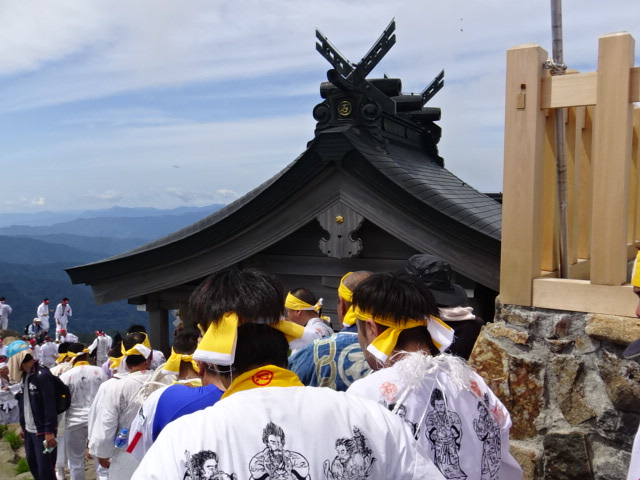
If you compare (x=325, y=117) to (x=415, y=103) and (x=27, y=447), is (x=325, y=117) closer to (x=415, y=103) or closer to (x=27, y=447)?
(x=415, y=103)

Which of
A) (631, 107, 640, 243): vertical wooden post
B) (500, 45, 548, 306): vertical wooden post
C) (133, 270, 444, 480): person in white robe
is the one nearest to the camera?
(133, 270, 444, 480): person in white robe

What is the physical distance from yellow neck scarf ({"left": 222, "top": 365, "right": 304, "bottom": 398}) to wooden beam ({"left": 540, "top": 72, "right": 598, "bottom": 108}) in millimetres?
1759

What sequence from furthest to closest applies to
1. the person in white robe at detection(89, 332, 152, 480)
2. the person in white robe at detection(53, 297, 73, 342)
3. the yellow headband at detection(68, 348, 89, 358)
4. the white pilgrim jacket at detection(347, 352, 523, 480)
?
the person in white robe at detection(53, 297, 73, 342), the yellow headband at detection(68, 348, 89, 358), the person in white robe at detection(89, 332, 152, 480), the white pilgrim jacket at detection(347, 352, 523, 480)

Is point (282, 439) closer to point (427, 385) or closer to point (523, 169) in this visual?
point (427, 385)

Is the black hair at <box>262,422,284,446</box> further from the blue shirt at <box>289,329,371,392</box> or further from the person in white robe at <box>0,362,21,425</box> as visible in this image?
the person in white robe at <box>0,362,21,425</box>

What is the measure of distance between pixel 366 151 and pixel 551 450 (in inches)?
111

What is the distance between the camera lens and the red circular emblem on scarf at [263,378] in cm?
142

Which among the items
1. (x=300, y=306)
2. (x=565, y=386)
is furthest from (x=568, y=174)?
(x=300, y=306)

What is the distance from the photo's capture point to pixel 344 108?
17.0ft

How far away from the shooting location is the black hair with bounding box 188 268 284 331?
5.32 feet

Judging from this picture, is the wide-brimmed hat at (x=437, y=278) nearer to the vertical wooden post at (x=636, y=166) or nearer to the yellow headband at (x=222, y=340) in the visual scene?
the vertical wooden post at (x=636, y=166)

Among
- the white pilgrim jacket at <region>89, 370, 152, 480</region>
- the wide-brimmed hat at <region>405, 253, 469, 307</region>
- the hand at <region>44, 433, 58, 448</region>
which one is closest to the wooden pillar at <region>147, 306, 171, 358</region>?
the hand at <region>44, 433, 58, 448</region>

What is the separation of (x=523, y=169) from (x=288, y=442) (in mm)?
1776

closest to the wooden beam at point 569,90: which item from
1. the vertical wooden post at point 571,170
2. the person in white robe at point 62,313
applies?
the vertical wooden post at point 571,170
